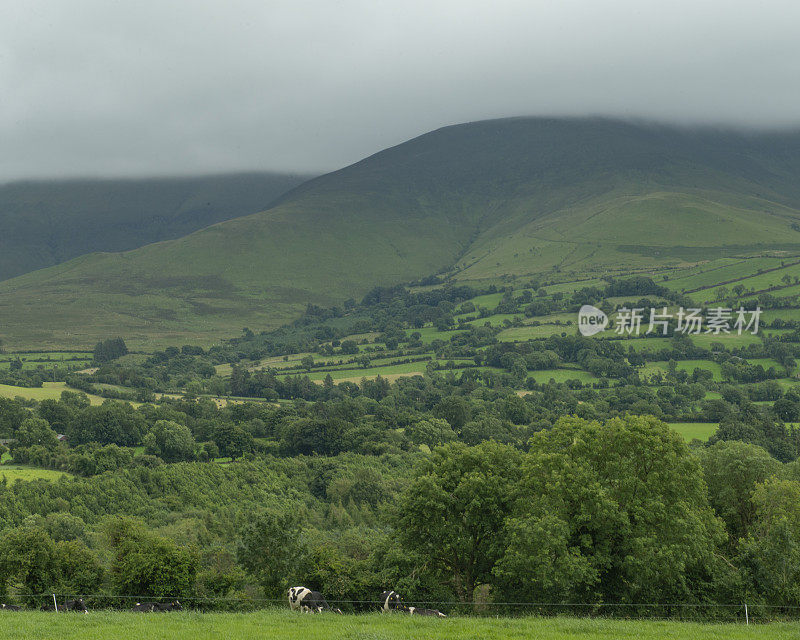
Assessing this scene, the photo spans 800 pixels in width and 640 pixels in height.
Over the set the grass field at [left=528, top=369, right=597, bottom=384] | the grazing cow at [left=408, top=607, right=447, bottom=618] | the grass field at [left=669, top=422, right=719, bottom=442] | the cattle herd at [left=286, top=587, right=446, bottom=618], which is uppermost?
the grazing cow at [left=408, top=607, right=447, bottom=618]

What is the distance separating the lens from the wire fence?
31.0m

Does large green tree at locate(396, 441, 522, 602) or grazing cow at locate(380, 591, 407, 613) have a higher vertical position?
large green tree at locate(396, 441, 522, 602)

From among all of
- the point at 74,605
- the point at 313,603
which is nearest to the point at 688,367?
the point at 313,603

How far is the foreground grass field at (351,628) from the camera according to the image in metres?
23.8

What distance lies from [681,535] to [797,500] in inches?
358

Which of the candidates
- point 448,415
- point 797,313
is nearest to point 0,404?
point 448,415

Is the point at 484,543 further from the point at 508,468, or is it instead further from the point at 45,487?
the point at 45,487

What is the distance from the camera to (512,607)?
34.3m

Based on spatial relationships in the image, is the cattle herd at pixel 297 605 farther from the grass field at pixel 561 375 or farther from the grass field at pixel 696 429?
the grass field at pixel 561 375

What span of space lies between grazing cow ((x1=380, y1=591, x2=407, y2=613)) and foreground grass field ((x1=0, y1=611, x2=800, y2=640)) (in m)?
Answer: 4.61

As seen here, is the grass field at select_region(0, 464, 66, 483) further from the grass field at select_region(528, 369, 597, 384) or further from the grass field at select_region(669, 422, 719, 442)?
the grass field at select_region(528, 369, 597, 384)

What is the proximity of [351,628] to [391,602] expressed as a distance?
9.92 m

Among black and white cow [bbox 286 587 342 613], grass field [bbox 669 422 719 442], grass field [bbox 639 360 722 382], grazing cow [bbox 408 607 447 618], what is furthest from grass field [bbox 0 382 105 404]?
grazing cow [bbox 408 607 447 618]

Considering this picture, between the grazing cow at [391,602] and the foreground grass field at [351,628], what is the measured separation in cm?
461
